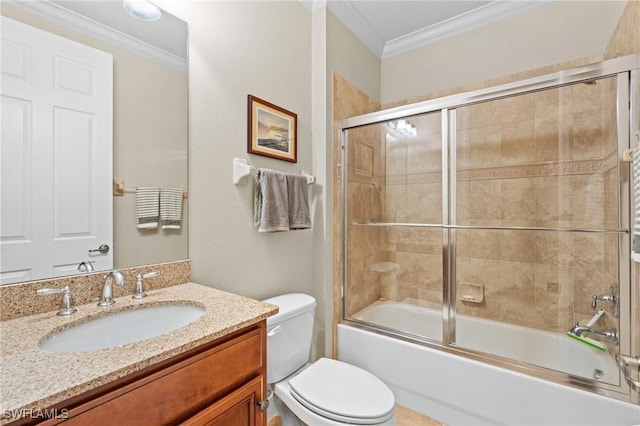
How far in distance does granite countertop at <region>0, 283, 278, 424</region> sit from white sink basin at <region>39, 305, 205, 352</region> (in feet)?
0.08

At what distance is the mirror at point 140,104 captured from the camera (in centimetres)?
100

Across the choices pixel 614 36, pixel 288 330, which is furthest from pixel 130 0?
pixel 614 36

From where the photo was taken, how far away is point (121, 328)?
3.04 feet

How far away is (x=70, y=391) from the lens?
0.52m

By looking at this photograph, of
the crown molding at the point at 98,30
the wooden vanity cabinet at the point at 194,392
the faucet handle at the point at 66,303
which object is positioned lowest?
the wooden vanity cabinet at the point at 194,392

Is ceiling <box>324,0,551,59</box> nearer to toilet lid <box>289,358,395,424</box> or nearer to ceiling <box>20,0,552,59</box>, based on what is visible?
ceiling <box>20,0,552,59</box>

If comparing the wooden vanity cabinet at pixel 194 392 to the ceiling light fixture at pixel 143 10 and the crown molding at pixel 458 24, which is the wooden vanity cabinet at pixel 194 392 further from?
the crown molding at pixel 458 24

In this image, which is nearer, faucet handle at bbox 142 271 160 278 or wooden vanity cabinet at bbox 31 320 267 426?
wooden vanity cabinet at bbox 31 320 267 426

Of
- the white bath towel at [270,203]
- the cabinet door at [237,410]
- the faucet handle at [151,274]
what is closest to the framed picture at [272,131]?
the white bath towel at [270,203]

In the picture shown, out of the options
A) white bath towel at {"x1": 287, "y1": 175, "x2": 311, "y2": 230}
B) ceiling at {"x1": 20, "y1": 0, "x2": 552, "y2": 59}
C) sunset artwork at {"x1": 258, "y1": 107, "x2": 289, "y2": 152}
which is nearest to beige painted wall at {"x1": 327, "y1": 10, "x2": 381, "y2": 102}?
ceiling at {"x1": 20, "y1": 0, "x2": 552, "y2": 59}

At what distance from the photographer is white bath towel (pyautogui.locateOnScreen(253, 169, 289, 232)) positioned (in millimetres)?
1495

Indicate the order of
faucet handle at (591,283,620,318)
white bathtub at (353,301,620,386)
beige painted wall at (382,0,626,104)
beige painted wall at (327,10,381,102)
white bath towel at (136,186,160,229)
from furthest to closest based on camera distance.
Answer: beige painted wall at (327,10,381,102) < beige painted wall at (382,0,626,104) < white bathtub at (353,301,620,386) < faucet handle at (591,283,620,318) < white bath towel at (136,186,160,229)

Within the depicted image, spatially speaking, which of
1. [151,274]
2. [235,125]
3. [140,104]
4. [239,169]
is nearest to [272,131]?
[235,125]

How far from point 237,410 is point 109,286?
1.96 feet
